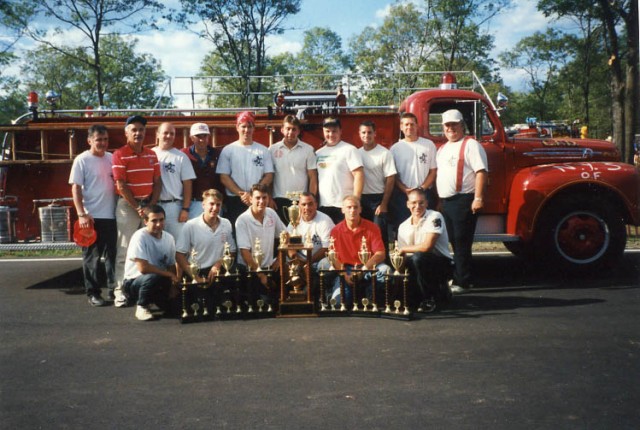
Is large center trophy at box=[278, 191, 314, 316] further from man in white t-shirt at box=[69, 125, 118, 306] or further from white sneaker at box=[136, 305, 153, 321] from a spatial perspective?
man in white t-shirt at box=[69, 125, 118, 306]

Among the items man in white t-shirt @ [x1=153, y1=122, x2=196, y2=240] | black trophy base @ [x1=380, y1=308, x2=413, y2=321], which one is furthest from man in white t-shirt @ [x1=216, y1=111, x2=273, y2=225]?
black trophy base @ [x1=380, y1=308, x2=413, y2=321]

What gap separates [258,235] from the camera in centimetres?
573

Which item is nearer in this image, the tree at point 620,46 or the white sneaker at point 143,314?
the white sneaker at point 143,314

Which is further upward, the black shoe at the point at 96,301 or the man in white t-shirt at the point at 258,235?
the man in white t-shirt at the point at 258,235

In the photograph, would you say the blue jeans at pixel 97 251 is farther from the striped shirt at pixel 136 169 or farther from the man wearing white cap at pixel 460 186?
the man wearing white cap at pixel 460 186

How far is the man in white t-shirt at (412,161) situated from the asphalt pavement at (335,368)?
133 cm

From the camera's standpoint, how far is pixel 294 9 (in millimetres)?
5980

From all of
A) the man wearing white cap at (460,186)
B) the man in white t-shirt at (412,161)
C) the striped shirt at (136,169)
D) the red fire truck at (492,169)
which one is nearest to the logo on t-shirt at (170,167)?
the striped shirt at (136,169)

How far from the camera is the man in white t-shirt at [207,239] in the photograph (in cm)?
563

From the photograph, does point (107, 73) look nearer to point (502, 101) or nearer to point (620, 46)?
point (502, 101)

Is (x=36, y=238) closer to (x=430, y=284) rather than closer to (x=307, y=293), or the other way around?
(x=307, y=293)

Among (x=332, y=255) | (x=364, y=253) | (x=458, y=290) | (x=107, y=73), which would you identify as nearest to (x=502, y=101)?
(x=458, y=290)

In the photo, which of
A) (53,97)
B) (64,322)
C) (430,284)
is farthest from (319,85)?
(64,322)

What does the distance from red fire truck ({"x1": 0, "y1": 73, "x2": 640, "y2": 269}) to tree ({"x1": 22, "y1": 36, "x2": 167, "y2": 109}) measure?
110cm
